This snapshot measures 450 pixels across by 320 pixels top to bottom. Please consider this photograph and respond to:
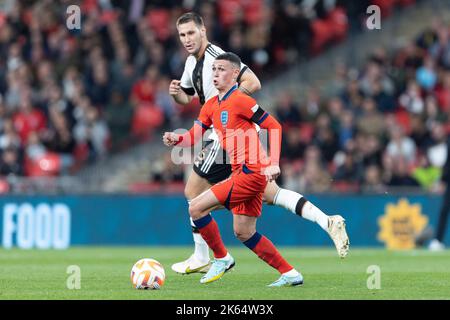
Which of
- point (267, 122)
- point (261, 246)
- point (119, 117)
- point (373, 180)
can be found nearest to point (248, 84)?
point (267, 122)

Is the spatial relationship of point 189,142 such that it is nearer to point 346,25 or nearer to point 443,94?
point 443,94

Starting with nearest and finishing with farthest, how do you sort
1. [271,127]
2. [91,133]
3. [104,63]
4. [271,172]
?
[271,172] → [271,127] → [91,133] → [104,63]

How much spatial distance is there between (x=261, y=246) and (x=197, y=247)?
1680 millimetres

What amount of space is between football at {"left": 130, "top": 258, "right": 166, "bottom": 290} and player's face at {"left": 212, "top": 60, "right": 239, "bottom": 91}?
176cm

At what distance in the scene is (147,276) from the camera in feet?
34.2

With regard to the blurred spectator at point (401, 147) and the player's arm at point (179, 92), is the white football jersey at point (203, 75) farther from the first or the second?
the blurred spectator at point (401, 147)

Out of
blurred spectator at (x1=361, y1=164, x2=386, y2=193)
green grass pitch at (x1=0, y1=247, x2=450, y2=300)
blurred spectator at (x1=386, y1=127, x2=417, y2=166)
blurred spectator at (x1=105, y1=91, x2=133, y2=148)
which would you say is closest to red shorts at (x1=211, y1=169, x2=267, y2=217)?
green grass pitch at (x1=0, y1=247, x2=450, y2=300)

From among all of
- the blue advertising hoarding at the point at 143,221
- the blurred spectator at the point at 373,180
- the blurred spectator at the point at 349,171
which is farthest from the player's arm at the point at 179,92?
the blurred spectator at the point at 349,171

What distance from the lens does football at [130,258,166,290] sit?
10438mm

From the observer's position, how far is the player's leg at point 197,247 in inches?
474

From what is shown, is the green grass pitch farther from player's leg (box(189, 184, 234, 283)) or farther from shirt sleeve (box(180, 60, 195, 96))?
shirt sleeve (box(180, 60, 195, 96))

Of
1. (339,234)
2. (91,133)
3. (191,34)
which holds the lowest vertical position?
(339,234)

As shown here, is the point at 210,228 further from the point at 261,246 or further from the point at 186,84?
the point at 186,84
